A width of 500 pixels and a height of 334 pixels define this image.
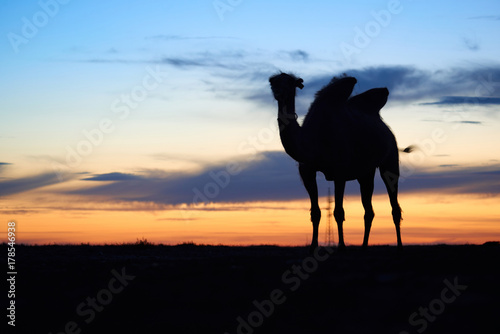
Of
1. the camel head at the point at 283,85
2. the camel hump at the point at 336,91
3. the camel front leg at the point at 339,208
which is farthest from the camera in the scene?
the camel hump at the point at 336,91

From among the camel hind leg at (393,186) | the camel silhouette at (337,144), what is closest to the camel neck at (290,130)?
the camel silhouette at (337,144)

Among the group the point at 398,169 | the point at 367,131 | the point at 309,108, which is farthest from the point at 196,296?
the point at 398,169

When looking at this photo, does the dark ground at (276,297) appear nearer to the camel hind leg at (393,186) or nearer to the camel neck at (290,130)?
the camel neck at (290,130)

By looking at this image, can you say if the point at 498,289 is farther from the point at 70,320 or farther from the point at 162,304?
the point at 70,320

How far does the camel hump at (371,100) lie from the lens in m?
19.0

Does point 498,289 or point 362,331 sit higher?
point 498,289

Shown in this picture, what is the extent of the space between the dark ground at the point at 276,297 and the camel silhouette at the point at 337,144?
3.80 meters

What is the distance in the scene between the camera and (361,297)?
28.0ft

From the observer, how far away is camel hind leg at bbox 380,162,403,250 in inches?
710

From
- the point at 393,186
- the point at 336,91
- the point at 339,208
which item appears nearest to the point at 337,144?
the point at 339,208

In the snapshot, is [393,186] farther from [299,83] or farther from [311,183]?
[299,83]

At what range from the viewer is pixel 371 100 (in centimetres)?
1925

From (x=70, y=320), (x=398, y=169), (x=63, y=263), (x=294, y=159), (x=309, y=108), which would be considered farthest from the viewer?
(x=398, y=169)

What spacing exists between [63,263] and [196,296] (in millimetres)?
4677
